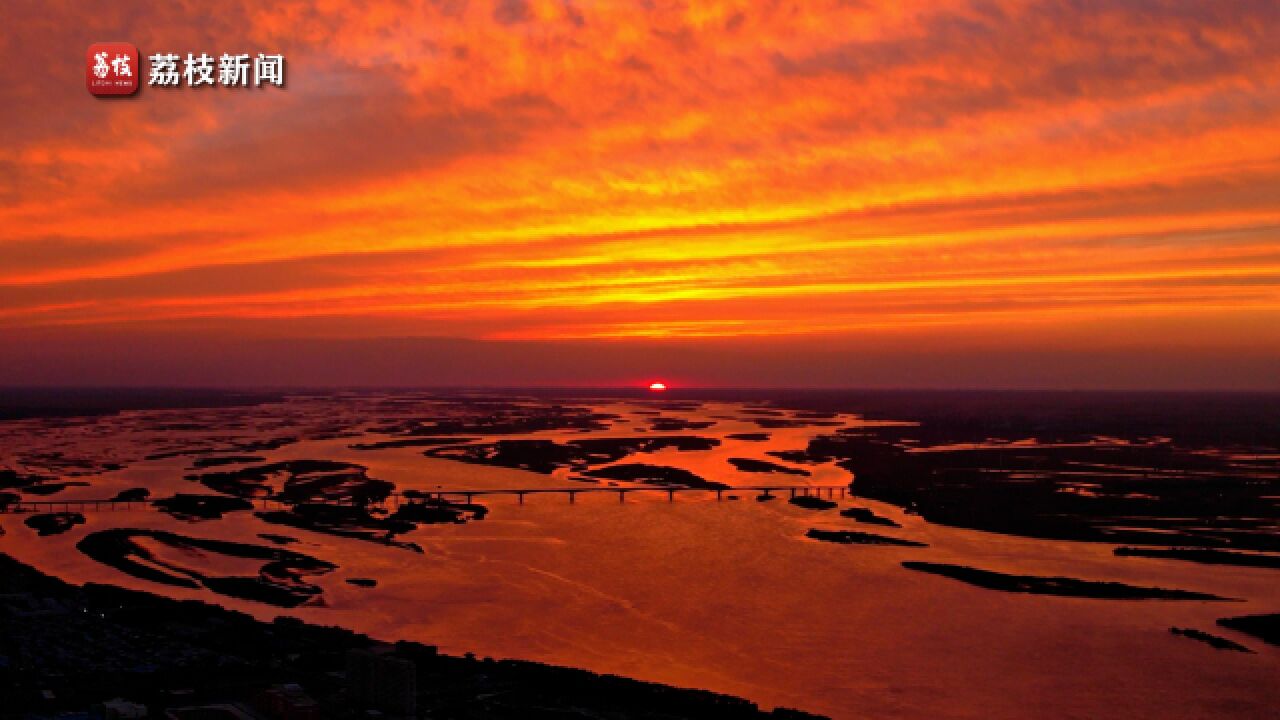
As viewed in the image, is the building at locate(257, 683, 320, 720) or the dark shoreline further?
the dark shoreline

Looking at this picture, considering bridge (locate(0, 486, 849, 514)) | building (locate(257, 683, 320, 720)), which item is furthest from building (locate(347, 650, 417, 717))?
bridge (locate(0, 486, 849, 514))

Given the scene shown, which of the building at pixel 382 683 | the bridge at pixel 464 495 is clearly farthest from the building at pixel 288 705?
the bridge at pixel 464 495

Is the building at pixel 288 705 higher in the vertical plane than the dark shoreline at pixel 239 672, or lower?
higher

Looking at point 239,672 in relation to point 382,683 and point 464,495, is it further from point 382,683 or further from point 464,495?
point 464,495

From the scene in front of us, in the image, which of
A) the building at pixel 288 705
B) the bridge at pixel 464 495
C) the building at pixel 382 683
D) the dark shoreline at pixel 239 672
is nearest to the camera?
the building at pixel 288 705

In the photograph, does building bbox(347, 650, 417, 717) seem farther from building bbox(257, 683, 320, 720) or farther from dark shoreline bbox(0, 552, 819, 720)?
building bbox(257, 683, 320, 720)

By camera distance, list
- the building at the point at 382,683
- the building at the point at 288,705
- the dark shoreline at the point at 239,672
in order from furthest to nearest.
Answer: the dark shoreline at the point at 239,672
the building at the point at 382,683
the building at the point at 288,705

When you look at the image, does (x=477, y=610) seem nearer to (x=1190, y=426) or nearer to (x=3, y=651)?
(x=3, y=651)

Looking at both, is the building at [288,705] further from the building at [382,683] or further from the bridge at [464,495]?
the bridge at [464,495]

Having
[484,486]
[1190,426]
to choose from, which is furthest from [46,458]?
[1190,426]

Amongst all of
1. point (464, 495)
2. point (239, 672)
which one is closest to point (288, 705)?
point (239, 672)
